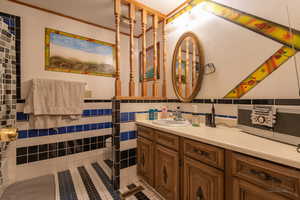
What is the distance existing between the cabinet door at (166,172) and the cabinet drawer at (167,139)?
5cm

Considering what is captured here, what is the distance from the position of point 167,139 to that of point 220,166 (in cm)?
51

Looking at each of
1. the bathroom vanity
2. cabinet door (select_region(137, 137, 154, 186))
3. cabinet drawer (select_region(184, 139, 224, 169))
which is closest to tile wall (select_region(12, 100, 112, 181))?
cabinet door (select_region(137, 137, 154, 186))

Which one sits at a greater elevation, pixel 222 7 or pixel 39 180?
pixel 222 7

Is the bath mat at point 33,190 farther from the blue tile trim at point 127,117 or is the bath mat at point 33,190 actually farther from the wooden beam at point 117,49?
the wooden beam at point 117,49

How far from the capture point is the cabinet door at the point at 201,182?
2.75 ft

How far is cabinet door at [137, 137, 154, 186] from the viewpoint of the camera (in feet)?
4.85

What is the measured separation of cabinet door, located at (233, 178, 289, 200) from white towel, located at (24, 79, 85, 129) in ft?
6.87

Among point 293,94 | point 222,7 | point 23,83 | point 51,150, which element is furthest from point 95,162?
point 222,7

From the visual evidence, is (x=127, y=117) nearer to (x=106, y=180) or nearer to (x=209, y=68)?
(x=106, y=180)

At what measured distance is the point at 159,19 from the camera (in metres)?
2.16

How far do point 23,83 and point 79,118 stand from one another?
88 cm

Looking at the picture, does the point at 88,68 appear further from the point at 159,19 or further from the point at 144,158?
the point at 144,158

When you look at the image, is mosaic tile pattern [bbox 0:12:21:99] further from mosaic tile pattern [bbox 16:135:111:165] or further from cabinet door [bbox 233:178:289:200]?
cabinet door [bbox 233:178:289:200]

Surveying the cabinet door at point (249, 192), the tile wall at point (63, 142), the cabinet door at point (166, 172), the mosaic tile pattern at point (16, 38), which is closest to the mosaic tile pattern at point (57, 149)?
the tile wall at point (63, 142)
